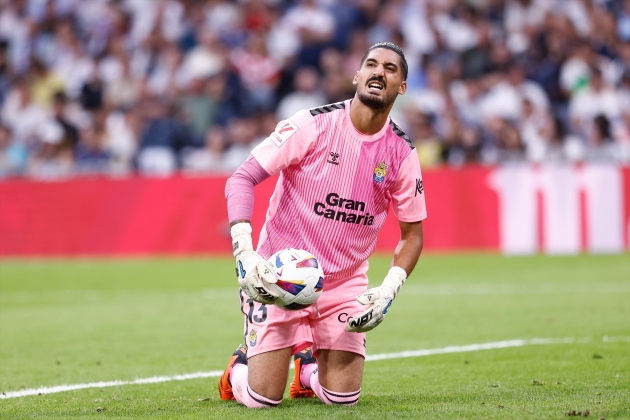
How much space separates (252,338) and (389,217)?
444 inches

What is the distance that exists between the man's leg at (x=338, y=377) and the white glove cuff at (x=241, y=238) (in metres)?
1.04

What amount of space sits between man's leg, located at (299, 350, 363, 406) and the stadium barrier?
410 inches

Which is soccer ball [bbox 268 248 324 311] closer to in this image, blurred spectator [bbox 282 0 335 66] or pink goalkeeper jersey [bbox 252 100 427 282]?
pink goalkeeper jersey [bbox 252 100 427 282]

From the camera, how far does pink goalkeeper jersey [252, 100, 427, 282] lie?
6371 millimetres

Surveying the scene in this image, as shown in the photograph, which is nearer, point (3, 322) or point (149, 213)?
point (3, 322)

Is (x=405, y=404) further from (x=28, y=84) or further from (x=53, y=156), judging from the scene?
(x=28, y=84)

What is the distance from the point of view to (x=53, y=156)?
66.6 feet

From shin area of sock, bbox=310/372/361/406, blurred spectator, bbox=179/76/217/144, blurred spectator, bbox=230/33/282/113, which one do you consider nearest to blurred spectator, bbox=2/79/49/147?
blurred spectator, bbox=179/76/217/144

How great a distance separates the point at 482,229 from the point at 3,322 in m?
9.15

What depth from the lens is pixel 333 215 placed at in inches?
252

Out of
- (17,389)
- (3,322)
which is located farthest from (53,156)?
(17,389)

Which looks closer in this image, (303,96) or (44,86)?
(303,96)

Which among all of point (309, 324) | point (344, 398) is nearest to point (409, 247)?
point (309, 324)

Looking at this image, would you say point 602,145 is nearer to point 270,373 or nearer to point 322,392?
point 322,392
